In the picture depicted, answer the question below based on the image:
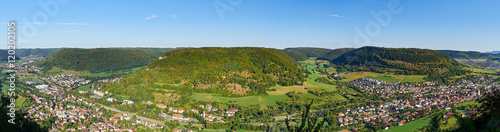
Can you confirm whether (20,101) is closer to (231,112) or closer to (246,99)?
(231,112)

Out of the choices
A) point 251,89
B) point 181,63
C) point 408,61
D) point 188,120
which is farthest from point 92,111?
point 408,61

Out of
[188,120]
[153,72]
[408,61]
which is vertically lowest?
[188,120]

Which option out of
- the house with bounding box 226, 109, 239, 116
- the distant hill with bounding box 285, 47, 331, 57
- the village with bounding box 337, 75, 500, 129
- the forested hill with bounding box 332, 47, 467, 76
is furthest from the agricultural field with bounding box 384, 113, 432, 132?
the distant hill with bounding box 285, 47, 331, 57

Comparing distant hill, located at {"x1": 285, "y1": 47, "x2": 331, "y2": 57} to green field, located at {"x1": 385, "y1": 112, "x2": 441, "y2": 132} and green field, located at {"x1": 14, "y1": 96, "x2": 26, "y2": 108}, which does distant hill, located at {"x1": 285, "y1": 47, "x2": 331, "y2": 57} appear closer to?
green field, located at {"x1": 385, "y1": 112, "x2": 441, "y2": 132}

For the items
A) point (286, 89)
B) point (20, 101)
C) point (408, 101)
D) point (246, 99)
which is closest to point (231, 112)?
point (246, 99)

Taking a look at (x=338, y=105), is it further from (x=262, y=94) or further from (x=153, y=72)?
(x=153, y=72)

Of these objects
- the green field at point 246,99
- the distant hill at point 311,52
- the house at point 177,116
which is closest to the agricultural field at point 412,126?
the green field at point 246,99
